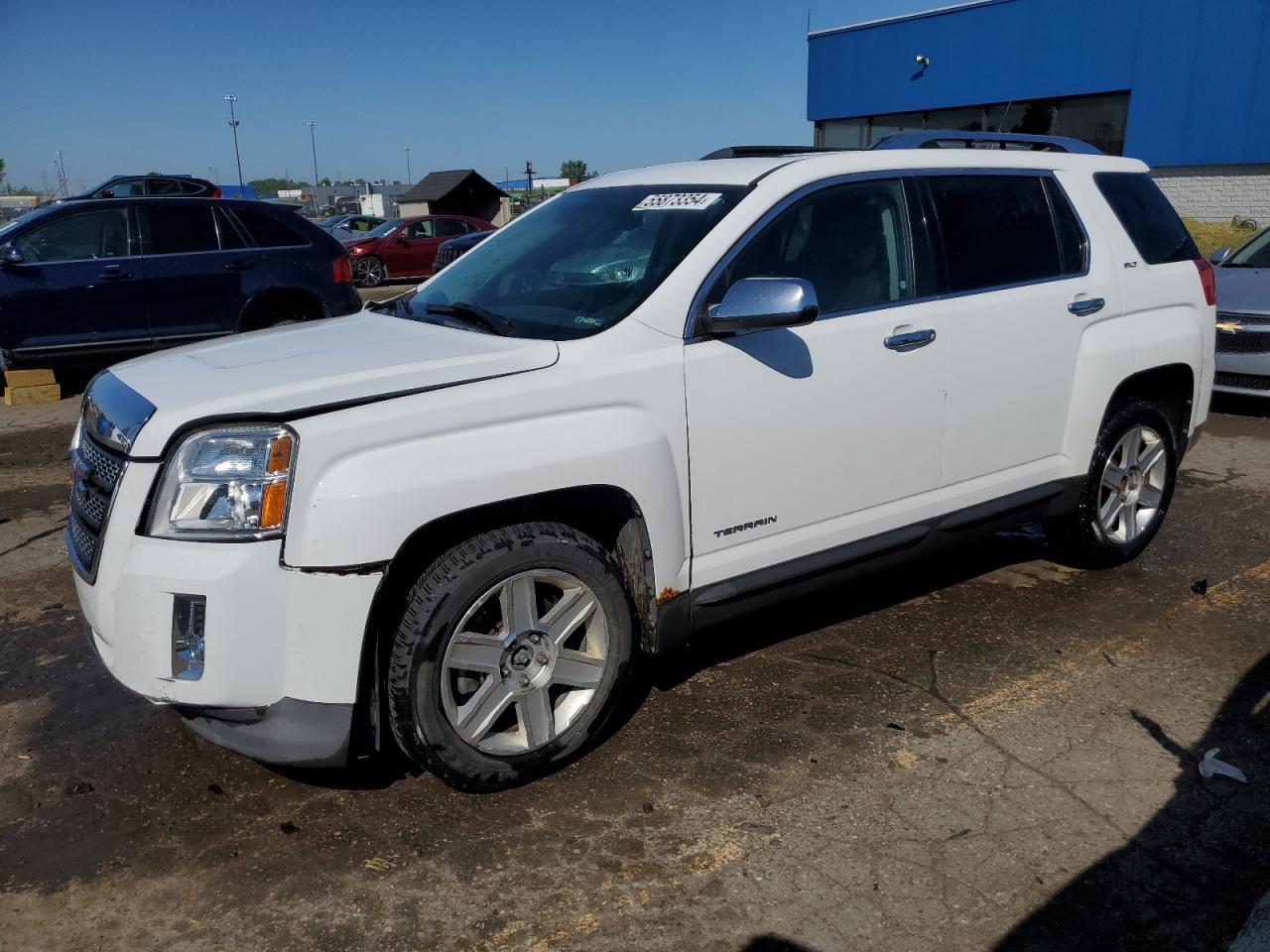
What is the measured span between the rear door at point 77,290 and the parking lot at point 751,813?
551cm

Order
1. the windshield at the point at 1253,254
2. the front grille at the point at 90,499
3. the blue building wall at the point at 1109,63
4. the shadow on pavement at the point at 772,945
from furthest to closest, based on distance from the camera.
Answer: the blue building wall at the point at 1109,63
the windshield at the point at 1253,254
the front grille at the point at 90,499
the shadow on pavement at the point at 772,945

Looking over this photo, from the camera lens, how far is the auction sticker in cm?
363

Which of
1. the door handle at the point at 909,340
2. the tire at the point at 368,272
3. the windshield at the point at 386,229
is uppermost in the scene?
the door handle at the point at 909,340

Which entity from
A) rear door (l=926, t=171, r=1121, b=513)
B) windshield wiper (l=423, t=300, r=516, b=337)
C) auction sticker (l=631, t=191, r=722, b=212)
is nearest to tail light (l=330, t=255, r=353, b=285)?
windshield wiper (l=423, t=300, r=516, b=337)

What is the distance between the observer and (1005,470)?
14.0 ft

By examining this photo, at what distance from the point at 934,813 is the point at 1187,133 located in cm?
2399

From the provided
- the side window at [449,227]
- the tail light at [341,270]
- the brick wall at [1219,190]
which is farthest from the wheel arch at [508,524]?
the brick wall at [1219,190]

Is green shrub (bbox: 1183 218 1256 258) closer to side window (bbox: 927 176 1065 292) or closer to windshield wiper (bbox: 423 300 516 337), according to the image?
side window (bbox: 927 176 1065 292)

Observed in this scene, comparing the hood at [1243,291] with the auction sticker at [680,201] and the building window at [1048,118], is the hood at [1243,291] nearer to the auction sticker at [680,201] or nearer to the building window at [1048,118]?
the auction sticker at [680,201]

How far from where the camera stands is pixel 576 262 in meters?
3.84

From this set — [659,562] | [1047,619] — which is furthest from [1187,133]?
[659,562]

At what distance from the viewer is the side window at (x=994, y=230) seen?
13.3 ft

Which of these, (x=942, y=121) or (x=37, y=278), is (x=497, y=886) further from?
(x=942, y=121)

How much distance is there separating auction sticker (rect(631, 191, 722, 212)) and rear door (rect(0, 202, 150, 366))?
23.1ft
